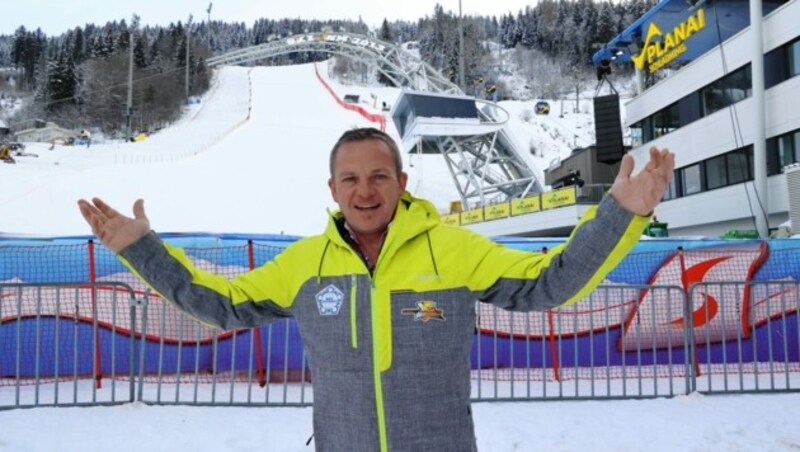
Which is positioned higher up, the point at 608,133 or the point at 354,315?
the point at 608,133

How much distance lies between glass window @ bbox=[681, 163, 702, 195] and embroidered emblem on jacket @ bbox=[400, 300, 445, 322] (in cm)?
2318

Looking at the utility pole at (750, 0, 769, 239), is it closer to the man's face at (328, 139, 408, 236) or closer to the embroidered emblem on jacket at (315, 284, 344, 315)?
the man's face at (328, 139, 408, 236)

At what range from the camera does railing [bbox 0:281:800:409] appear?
6.41 meters

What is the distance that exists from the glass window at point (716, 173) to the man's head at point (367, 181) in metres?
21.8

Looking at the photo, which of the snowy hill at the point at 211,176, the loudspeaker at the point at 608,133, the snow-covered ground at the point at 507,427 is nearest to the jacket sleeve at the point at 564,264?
the snow-covered ground at the point at 507,427

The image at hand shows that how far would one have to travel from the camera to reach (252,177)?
2747 cm

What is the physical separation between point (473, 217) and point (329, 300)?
25.8m

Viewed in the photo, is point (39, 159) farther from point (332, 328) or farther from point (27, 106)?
point (27, 106)

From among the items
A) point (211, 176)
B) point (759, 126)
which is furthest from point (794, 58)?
point (211, 176)

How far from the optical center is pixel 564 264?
1.77 meters

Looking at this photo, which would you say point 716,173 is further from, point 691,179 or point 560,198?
point 560,198

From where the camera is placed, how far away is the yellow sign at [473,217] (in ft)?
89.4

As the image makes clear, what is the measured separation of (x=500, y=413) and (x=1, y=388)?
572cm

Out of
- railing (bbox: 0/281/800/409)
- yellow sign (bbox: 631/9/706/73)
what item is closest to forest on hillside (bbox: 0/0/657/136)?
yellow sign (bbox: 631/9/706/73)
